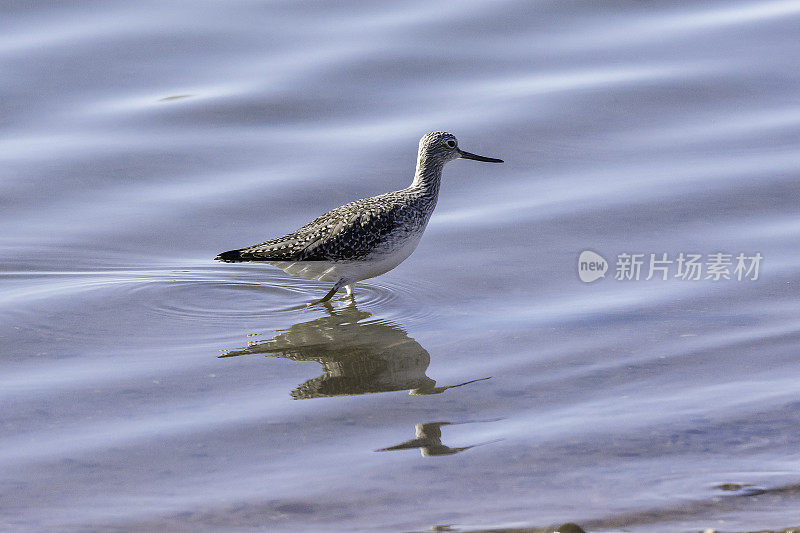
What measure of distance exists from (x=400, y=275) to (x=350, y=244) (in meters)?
0.92

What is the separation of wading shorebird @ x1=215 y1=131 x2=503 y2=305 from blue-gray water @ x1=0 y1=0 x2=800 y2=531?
Answer: 0.33 metres

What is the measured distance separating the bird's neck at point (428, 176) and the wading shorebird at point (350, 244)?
38 centimetres

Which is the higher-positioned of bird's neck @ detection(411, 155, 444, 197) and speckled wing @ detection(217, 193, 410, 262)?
bird's neck @ detection(411, 155, 444, 197)

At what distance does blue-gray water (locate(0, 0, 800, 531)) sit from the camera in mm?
6199

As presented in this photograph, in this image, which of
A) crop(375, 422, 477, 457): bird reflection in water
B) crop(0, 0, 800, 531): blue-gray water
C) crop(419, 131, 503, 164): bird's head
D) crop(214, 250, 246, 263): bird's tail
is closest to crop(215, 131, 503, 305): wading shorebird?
crop(214, 250, 246, 263): bird's tail

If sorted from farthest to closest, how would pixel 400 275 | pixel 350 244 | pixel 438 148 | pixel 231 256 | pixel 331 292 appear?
pixel 438 148
pixel 400 275
pixel 331 292
pixel 350 244
pixel 231 256

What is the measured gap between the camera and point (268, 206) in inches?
443

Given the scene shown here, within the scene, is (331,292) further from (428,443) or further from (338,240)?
(428,443)

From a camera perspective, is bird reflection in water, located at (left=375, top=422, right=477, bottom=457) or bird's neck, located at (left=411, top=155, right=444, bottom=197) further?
bird's neck, located at (left=411, top=155, right=444, bottom=197)

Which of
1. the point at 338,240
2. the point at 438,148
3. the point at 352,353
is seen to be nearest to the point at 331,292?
the point at 338,240

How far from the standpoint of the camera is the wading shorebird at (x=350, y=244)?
9.37 m

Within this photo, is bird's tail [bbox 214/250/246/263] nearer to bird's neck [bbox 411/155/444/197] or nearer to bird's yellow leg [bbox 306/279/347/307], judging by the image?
bird's yellow leg [bbox 306/279/347/307]

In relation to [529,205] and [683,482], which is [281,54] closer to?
[529,205]

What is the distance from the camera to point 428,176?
1028 centimetres
